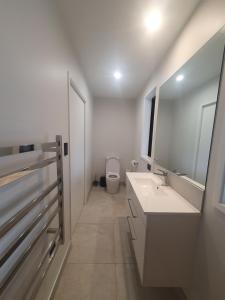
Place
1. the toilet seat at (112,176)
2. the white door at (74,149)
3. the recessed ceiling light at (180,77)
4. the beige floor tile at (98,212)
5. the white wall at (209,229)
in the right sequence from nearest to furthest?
1. the white wall at (209,229)
2. the recessed ceiling light at (180,77)
3. the white door at (74,149)
4. the beige floor tile at (98,212)
5. the toilet seat at (112,176)

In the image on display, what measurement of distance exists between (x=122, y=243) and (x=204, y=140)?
1643mm

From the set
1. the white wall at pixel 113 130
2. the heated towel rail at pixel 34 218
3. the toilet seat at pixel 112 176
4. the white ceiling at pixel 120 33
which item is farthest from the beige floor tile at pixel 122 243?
the white ceiling at pixel 120 33

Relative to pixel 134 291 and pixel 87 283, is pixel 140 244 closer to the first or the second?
pixel 134 291

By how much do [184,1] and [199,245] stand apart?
6.26ft

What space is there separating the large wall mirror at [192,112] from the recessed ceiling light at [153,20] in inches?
19.0

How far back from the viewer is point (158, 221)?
3.41 ft

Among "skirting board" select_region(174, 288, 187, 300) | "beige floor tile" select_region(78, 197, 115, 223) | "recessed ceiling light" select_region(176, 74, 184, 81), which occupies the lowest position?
"beige floor tile" select_region(78, 197, 115, 223)

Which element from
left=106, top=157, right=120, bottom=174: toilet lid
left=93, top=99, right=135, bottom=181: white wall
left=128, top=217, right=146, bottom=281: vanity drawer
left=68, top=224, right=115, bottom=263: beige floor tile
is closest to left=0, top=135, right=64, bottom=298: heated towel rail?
left=68, top=224, right=115, bottom=263: beige floor tile

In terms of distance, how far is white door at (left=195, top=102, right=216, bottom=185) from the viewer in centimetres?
101

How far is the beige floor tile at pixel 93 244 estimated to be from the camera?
1.61 meters

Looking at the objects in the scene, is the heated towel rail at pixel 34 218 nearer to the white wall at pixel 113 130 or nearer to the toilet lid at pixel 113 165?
the toilet lid at pixel 113 165

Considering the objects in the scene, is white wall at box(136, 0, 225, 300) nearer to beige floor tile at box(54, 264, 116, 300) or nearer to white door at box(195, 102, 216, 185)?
white door at box(195, 102, 216, 185)

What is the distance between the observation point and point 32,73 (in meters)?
0.86

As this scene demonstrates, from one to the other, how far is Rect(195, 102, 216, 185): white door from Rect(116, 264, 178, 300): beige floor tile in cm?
111
